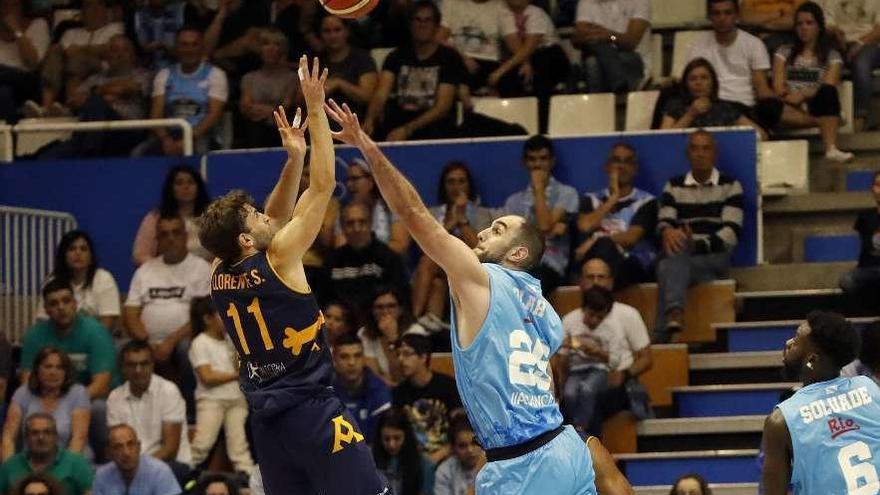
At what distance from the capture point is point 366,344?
14453mm

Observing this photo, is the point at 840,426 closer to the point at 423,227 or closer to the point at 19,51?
the point at 423,227

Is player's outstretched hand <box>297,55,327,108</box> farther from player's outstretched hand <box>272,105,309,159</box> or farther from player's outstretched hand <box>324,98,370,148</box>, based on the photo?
player's outstretched hand <box>324,98,370,148</box>

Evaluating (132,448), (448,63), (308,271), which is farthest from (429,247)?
(448,63)

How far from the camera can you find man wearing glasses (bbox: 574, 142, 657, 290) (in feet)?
48.0

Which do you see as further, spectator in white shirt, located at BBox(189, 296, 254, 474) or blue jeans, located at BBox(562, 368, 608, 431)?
spectator in white shirt, located at BBox(189, 296, 254, 474)

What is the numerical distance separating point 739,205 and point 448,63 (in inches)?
115

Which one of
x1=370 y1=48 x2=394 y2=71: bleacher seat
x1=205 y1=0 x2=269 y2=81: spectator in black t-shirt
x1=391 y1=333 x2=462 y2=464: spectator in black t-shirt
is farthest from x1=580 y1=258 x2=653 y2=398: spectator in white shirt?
x1=205 y1=0 x2=269 y2=81: spectator in black t-shirt

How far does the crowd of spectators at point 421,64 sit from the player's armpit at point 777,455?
7.56m

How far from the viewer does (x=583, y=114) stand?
16.3m

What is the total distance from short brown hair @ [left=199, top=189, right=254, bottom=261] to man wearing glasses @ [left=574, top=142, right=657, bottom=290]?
586cm

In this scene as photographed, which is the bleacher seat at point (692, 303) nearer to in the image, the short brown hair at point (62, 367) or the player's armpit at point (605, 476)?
the short brown hair at point (62, 367)

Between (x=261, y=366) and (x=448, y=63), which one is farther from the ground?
(x=448, y=63)

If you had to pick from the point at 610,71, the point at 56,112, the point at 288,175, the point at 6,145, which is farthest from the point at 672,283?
the point at 56,112

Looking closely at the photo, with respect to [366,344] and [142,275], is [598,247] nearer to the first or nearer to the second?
[366,344]
